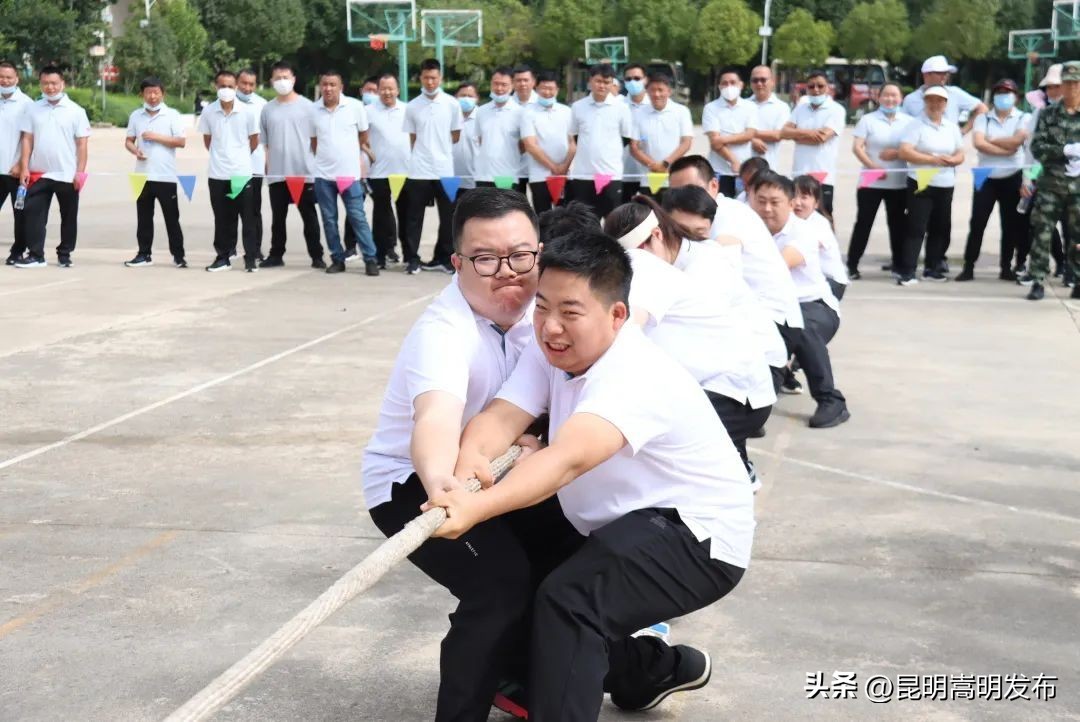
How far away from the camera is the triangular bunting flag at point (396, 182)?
490 inches

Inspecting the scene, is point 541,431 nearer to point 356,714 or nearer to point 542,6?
point 356,714

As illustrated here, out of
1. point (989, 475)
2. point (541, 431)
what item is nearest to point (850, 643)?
point (541, 431)

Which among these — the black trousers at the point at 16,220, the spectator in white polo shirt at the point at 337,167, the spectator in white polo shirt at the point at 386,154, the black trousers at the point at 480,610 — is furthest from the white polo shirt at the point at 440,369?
the black trousers at the point at 16,220

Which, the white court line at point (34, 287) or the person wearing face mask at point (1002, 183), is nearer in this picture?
the white court line at point (34, 287)

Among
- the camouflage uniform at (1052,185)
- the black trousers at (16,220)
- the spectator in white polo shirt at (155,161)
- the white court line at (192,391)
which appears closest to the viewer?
the white court line at (192,391)

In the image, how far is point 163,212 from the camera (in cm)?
1243

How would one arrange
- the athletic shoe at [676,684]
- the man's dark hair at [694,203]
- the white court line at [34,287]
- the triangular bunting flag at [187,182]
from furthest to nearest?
the triangular bunting flag at [187,182] → the white court line at [34,287] → the man's dark hair at [694,203] → the athletic shoe at [676,684]

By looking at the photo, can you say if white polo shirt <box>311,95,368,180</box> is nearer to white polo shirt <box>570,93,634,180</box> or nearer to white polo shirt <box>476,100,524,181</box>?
white polo shirt <box>476,100,524,181</box>

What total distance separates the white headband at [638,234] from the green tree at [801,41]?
5530cm

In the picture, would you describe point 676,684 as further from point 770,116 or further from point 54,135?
point 54,135

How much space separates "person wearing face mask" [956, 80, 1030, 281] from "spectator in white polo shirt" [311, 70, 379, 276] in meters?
5.05

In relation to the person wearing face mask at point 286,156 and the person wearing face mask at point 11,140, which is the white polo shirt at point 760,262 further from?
the person wearing face mask at point 11,140

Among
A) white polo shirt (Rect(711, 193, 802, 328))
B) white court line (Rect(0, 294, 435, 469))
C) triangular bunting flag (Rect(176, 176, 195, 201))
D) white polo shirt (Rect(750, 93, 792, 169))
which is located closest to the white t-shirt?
white polo shirt (Rect(750, 93, 792, 169))

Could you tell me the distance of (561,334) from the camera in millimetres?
3145
